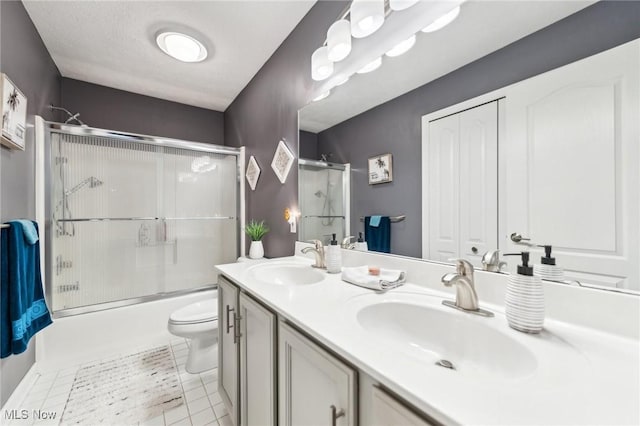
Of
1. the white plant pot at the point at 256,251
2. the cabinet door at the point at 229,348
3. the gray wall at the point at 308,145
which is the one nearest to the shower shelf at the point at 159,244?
the white plant pot at the point at 256,251

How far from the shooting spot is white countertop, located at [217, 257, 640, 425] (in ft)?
1.23

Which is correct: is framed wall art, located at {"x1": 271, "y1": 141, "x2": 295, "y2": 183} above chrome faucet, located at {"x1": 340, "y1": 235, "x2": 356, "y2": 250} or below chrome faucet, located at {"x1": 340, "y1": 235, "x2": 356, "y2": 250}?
above

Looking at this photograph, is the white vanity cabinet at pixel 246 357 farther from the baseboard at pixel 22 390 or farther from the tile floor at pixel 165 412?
the baseboard at pixel 22 390

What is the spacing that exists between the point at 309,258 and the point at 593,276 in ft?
4.32

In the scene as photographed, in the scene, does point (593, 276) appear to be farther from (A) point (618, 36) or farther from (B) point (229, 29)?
(B) point (229, 29)

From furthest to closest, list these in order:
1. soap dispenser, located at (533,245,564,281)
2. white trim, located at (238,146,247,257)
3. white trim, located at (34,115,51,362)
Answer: white trim, located at (238,146,247,257)
white trim, located at (34,115,51,362)
soap dispenser, located at (533,245,564,281)

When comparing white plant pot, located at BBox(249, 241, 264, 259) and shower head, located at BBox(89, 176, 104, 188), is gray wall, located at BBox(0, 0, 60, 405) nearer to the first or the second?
shower head, located at BBox(89, 176, 104, 188)

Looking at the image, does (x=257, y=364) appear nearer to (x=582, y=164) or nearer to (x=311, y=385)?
(x=311, y=385)

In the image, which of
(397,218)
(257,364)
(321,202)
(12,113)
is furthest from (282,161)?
(12,113)

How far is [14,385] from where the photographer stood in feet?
4.90

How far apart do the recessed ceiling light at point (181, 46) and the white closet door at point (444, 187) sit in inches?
76.1

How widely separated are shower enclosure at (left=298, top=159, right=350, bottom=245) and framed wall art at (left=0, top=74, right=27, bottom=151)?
62.3 inches

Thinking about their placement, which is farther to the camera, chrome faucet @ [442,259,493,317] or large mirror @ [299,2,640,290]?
chrome faucet @ [442,259,493,317]

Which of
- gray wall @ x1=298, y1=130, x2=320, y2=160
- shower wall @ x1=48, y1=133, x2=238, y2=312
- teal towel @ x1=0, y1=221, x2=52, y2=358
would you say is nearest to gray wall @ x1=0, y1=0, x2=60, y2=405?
teal towel @ x1=0, y1=221, x2=52, y2=358
